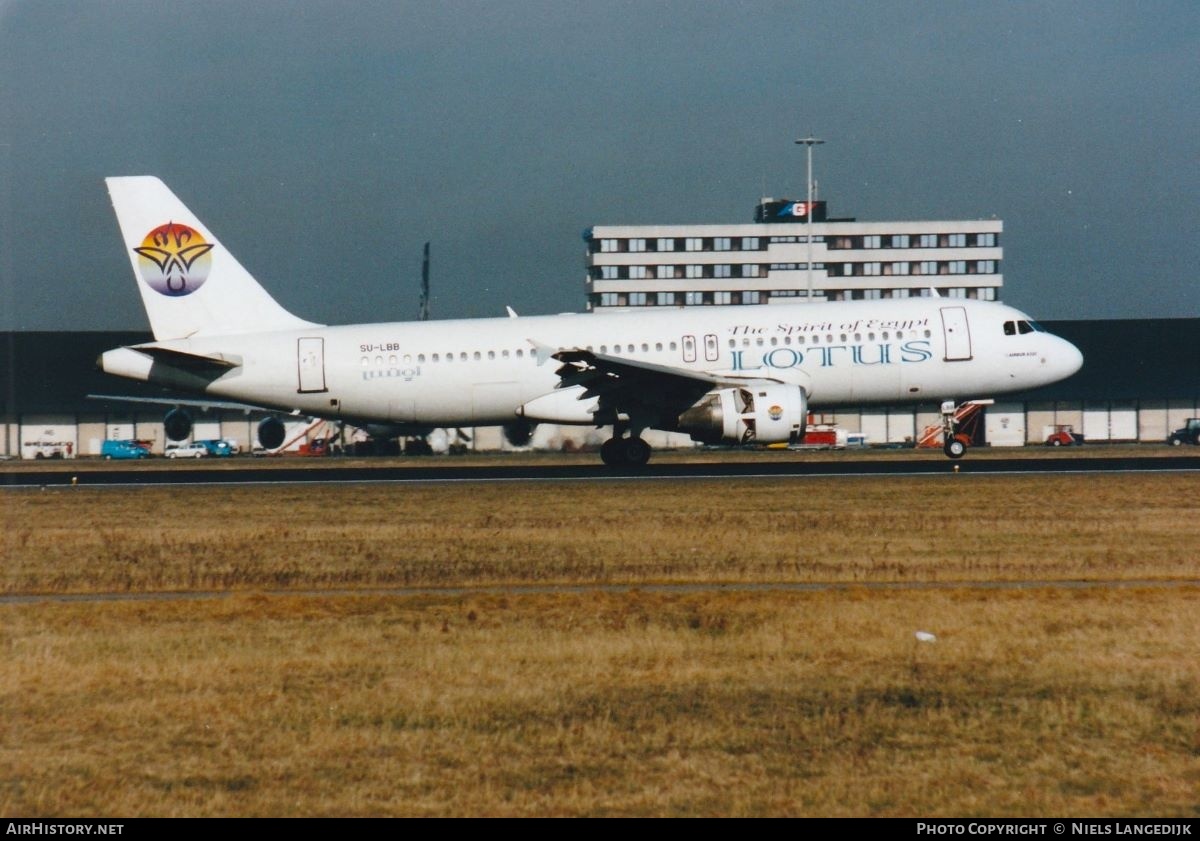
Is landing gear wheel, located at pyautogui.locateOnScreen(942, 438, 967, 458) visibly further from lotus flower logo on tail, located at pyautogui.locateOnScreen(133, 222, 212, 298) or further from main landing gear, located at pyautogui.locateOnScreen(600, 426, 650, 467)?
lotus flower logo on tail, located at pyautogui.locateOnScreen(133, 222, 212, 298)

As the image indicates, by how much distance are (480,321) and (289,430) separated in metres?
39.1

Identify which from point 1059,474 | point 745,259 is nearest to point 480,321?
point 1059,474

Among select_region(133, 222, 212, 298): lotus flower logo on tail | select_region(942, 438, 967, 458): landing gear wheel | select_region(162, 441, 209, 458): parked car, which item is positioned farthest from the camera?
select_region(162, 441, 209, 458): parked car

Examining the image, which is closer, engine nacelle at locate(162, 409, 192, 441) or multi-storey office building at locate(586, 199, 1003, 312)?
engine nacelle at locate(162, 409, 192, 441)

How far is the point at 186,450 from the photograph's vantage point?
7444cm

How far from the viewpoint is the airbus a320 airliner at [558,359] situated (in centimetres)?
3741

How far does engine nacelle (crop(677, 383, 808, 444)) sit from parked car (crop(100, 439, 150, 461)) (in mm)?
47444

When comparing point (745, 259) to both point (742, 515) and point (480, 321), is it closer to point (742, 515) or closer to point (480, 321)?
point (480, 321)

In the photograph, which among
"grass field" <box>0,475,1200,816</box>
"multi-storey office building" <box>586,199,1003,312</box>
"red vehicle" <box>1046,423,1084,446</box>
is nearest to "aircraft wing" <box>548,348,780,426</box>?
"grass field" <box>0,475,1200,816</box>

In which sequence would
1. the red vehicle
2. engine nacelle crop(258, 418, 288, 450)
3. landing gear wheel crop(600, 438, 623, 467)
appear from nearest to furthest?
landing gear wheel crop(600, 438, 623, 467)
engine nacelle crop(258, 418, 288, 450)
the red vehicle

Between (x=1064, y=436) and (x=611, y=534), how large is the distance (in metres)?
53.4

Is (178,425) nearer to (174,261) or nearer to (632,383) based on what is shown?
(174,261)

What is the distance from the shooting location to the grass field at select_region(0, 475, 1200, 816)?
9.05m

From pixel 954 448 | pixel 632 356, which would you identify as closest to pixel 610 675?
pixel 632 356
